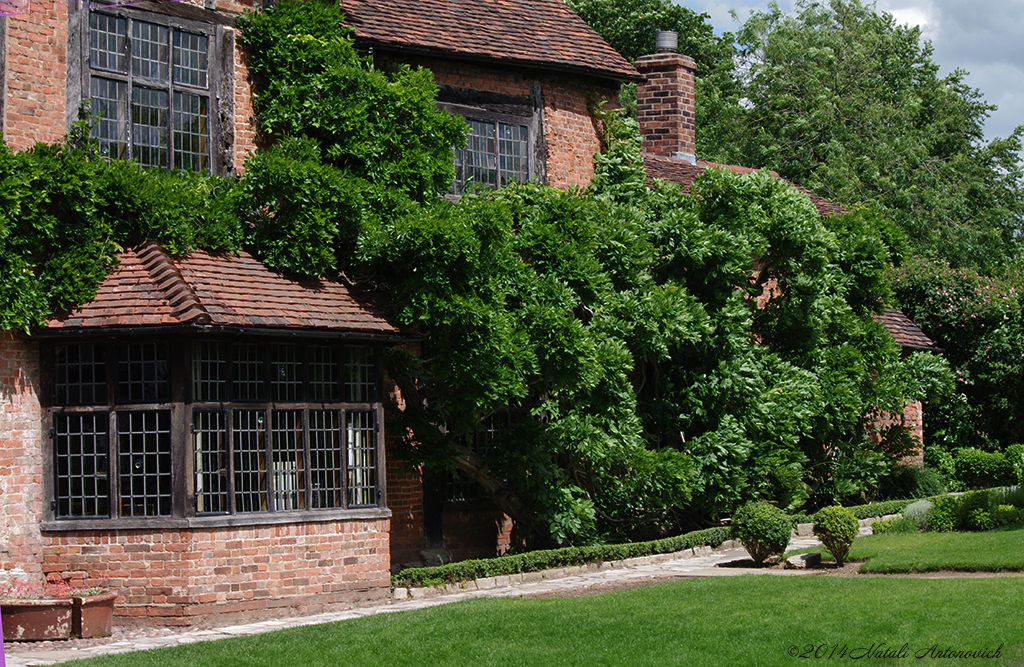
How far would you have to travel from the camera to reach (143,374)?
13852 mm

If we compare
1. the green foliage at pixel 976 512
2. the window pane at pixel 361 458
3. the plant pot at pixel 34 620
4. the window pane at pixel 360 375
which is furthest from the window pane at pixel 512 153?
the plant pot at pixel 34 620

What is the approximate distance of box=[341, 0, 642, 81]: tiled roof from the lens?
18094 mm

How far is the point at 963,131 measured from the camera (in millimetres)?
46031

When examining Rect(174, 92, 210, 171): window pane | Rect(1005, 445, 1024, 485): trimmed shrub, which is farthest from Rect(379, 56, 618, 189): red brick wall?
Rect(1005, 445, 1024, 485): trimmed shrub

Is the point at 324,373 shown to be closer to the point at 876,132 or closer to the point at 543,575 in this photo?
the point at 543,575

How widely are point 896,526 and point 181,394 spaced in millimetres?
12094

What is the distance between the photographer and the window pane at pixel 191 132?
51.5ft

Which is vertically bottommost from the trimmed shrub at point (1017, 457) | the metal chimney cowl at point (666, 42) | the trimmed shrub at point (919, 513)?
the trimmed shrub at point (919, 513)

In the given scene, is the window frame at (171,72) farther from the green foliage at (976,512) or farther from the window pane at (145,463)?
the green foliage at (976,512)

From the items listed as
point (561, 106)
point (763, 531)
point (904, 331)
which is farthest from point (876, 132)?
point (763, 531)

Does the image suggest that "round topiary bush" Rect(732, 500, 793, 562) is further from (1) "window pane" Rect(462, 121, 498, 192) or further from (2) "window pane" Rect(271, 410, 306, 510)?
(1) "window pane" Rect(462, 121, 498, 192)

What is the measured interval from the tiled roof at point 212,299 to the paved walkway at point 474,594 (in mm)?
3427

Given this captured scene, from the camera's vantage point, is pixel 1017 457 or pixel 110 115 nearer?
A: pixel 110 115

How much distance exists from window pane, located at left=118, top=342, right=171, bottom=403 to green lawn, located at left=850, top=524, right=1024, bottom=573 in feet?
29.7
